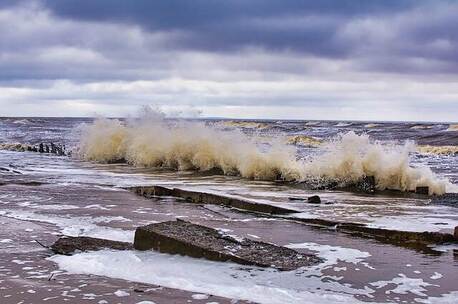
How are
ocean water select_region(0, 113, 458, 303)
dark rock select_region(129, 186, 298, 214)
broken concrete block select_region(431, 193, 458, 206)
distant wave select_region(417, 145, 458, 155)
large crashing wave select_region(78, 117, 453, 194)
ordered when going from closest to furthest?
ocean water select_region(0, 113, 458, 303), dark rock select_region(129, 186, 298, 214), broken concrete block select_region(431, 193, 458, 206), large crashing wave select_region(78, 117, 453, 194), distant wave select_region(417, 145, 458, 155)

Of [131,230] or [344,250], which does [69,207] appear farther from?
[344,250]

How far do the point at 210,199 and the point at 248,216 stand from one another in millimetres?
1482

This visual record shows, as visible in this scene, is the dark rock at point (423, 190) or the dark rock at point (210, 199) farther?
the dark rock at point (423, 190)

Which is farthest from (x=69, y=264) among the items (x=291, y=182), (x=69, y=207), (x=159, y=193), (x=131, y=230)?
(x=291, y=182)

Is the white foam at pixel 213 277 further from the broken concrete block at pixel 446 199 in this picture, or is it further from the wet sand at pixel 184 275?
the broken concrete block at pixel 446 199

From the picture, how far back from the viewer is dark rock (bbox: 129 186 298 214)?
29.1 ft

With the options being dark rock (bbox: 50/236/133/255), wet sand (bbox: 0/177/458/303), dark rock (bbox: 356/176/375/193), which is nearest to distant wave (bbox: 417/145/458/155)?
dark rock (bbox: 356/176/375/193)

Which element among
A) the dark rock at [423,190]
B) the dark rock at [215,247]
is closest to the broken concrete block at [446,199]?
the dark rock at [423,190]

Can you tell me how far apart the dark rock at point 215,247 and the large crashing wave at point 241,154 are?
6.69 metres

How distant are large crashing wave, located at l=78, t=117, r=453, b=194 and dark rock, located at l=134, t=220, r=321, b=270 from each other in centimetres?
669

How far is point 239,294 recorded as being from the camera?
4676mm

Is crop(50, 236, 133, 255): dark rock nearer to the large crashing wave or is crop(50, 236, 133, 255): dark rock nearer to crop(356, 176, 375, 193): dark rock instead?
crop(356, 176, 375, 193): dark rock

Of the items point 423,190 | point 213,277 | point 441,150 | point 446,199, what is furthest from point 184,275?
point 441,150

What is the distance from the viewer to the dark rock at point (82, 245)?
19.8 ft
